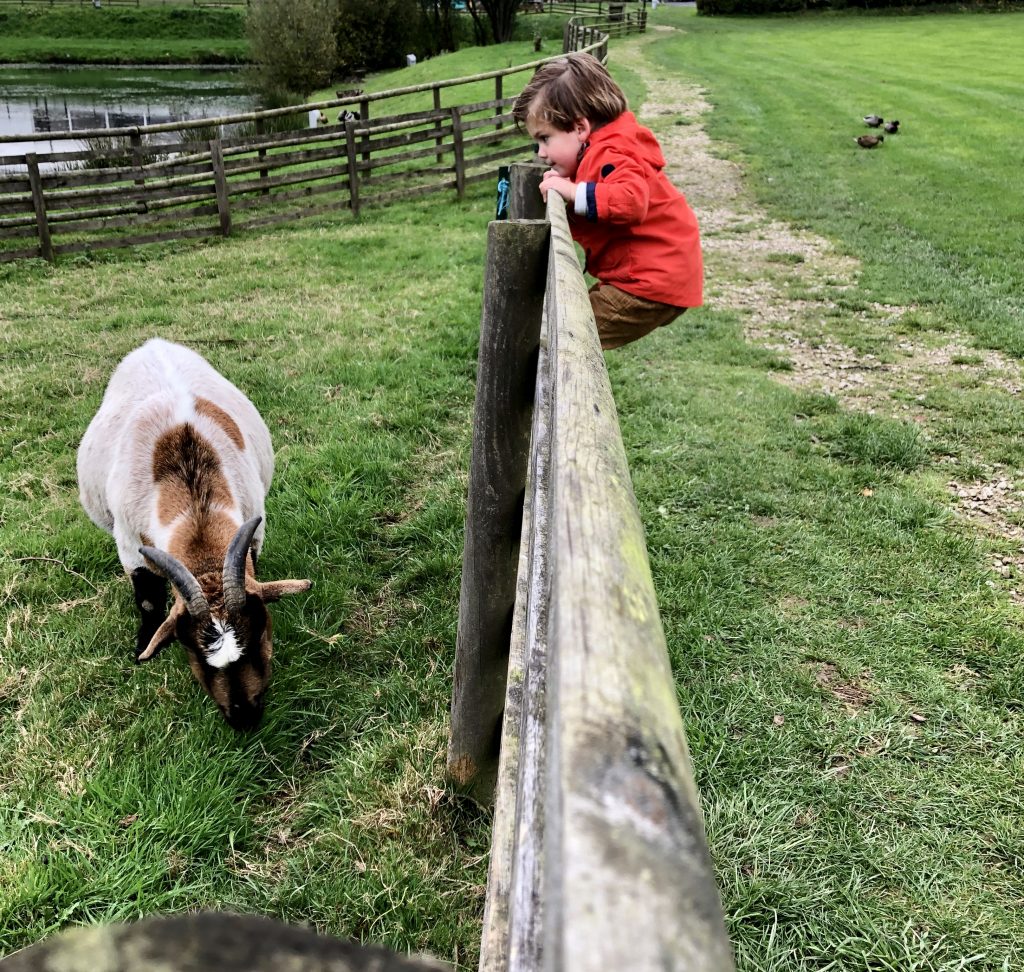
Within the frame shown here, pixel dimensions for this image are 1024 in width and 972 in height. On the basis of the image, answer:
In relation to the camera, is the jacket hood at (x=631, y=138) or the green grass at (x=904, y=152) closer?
the jacket hood at (x=631, y=138)

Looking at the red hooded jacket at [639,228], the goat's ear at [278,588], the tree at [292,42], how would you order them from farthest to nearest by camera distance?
the tree at [292,42] → the red hooded jacket at [639,228] → the goat's ear at [278,588]

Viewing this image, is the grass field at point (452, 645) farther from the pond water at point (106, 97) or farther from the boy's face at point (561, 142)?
the pond water at point (106, 97)

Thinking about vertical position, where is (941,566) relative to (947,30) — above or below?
below

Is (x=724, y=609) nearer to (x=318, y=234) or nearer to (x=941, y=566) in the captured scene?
(x=941, y=566)

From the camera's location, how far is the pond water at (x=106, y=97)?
3044cm

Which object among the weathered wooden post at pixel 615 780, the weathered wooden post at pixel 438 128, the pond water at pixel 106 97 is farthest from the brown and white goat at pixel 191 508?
the pond water at pixel 106 97

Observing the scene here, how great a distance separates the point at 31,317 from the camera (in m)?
8.52

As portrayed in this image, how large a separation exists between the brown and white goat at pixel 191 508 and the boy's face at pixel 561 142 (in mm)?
2122

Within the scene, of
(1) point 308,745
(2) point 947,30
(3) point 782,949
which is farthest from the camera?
(2) point 947,30

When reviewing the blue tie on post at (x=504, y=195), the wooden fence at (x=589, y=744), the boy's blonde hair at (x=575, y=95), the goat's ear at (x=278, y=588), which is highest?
the boy's blonde hair at (x=575, y=95)

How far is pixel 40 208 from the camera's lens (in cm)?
1097

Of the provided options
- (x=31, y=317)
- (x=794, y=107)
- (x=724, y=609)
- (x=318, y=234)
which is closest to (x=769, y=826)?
(x=724, y=609)

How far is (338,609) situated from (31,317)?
22.5ft

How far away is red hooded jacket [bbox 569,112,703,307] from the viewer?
3527 millimetres
